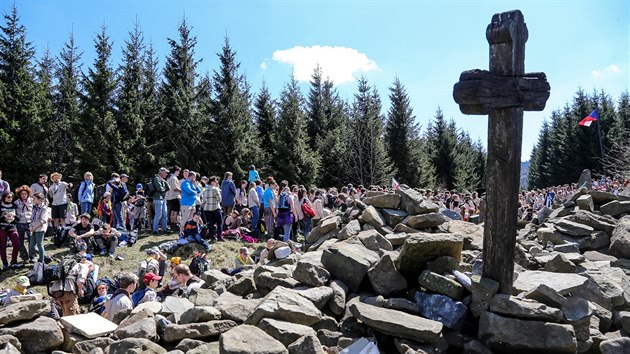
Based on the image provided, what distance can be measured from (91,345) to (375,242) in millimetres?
4477

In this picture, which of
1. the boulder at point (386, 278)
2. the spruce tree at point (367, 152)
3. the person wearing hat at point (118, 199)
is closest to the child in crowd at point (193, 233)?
the person wearing hat at point (118, 199)

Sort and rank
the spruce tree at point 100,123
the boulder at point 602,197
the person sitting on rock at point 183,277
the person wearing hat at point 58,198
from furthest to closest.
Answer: the spruce tree at point 100,123, the person wearing hat at point 58,198, the boulder at point 602,197, the person sitting on rock at point 183,277

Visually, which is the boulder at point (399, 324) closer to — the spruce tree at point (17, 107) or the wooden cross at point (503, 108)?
the wooden cross at point (503, 108)

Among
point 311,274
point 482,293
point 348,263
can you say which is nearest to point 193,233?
point 311,274

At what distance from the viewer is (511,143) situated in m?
5.71

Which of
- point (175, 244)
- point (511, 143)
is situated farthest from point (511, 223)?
point (175, 244)

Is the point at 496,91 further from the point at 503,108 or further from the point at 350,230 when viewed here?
the point at 350,230

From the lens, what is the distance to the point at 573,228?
9.06 meters

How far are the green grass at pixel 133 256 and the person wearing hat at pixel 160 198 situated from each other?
524mm

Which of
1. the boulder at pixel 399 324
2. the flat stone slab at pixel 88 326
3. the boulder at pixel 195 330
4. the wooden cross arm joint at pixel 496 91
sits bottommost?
the flat stone slab at pixel 88 326

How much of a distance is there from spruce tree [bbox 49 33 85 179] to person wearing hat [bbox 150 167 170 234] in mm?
11155

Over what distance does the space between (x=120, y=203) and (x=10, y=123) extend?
1446 cm

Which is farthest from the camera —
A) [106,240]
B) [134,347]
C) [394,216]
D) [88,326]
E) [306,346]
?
[106,240]

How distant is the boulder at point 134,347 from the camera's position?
16.5ft
